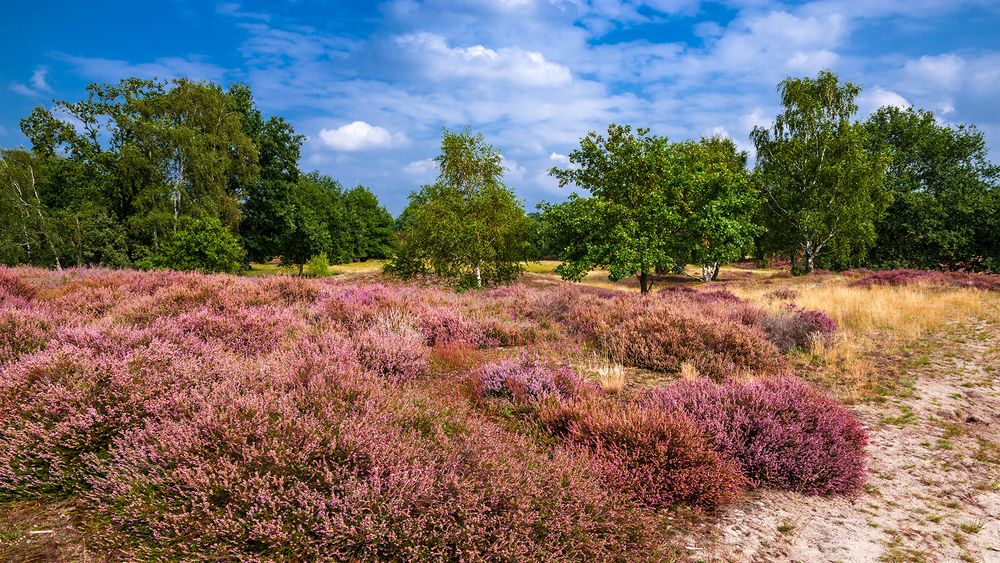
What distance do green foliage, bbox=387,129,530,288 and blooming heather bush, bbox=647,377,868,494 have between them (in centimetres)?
1645

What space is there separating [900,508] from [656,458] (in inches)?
91.3

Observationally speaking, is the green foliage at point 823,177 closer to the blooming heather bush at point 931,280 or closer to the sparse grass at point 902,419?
the blooming heather bush at point 931,280

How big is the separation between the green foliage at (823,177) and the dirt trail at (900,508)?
26.9 meters

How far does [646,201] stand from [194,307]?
589 inches

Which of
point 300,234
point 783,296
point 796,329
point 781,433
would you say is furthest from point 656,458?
point 300,234

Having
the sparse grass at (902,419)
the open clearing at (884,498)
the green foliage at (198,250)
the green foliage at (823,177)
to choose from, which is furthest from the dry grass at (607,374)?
the green foliage at (823,177)

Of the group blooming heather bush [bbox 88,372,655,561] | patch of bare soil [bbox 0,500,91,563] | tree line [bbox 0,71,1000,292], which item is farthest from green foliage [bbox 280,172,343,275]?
blooming heather bush [bbox 88,372,655,561]

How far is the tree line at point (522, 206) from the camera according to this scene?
17406 mm

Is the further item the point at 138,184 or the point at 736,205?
the point at 138,184

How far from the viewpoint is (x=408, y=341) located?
6.29m

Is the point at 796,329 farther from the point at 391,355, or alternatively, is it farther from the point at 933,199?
the point at 933,199

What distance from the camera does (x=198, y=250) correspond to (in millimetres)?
23984

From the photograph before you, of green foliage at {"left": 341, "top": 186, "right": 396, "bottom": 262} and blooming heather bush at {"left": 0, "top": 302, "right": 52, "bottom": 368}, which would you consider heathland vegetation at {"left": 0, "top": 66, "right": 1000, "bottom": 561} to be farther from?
green foliage at {"left": 341, "top": 186, "right": 396, "bottom": 262}

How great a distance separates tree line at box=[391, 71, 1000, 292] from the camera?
55.2 ft
